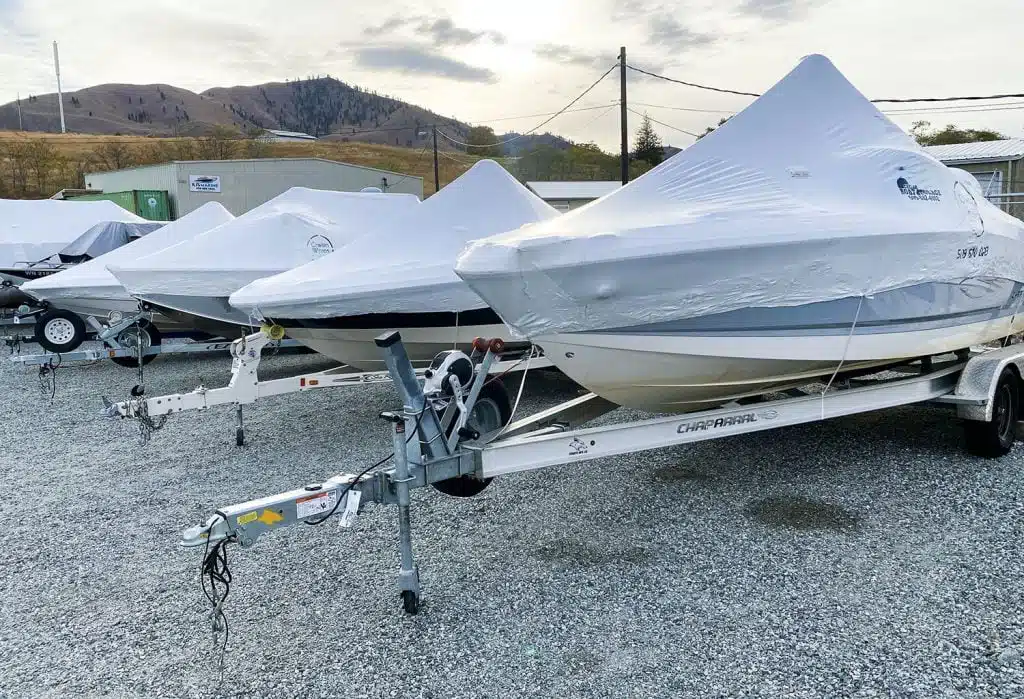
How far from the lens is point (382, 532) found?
4293 mm

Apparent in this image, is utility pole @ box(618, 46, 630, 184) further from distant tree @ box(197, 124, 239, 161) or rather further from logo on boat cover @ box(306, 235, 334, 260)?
distant tree @ box(197, 124, 239, 161)

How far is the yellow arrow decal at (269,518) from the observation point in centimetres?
296

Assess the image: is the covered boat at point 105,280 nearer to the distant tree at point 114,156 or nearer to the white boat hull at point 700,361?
the white boat hull at point 700,361

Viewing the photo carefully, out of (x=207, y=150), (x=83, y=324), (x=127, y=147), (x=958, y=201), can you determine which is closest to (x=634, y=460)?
(x=958, y=201)

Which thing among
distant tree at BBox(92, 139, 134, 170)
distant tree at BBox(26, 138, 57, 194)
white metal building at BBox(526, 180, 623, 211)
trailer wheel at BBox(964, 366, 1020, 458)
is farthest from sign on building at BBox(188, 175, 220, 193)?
distant tree at BBox(92, 139, 134, 170)

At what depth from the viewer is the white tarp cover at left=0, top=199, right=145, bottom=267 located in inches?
642

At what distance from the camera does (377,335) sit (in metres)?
6.39

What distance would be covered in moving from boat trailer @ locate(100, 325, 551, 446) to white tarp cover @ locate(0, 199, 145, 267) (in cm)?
1161

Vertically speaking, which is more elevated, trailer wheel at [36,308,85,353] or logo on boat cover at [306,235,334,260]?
logo on boat cover at [306,235,334,260]

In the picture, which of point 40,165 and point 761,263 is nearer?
point 761,263

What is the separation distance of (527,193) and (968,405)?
3.94 m

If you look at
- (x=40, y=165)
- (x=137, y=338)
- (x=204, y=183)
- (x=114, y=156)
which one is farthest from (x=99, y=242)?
(x=114, y=156)

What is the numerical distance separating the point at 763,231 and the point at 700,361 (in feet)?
2.38

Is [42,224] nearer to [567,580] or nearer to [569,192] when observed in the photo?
[567,580]
